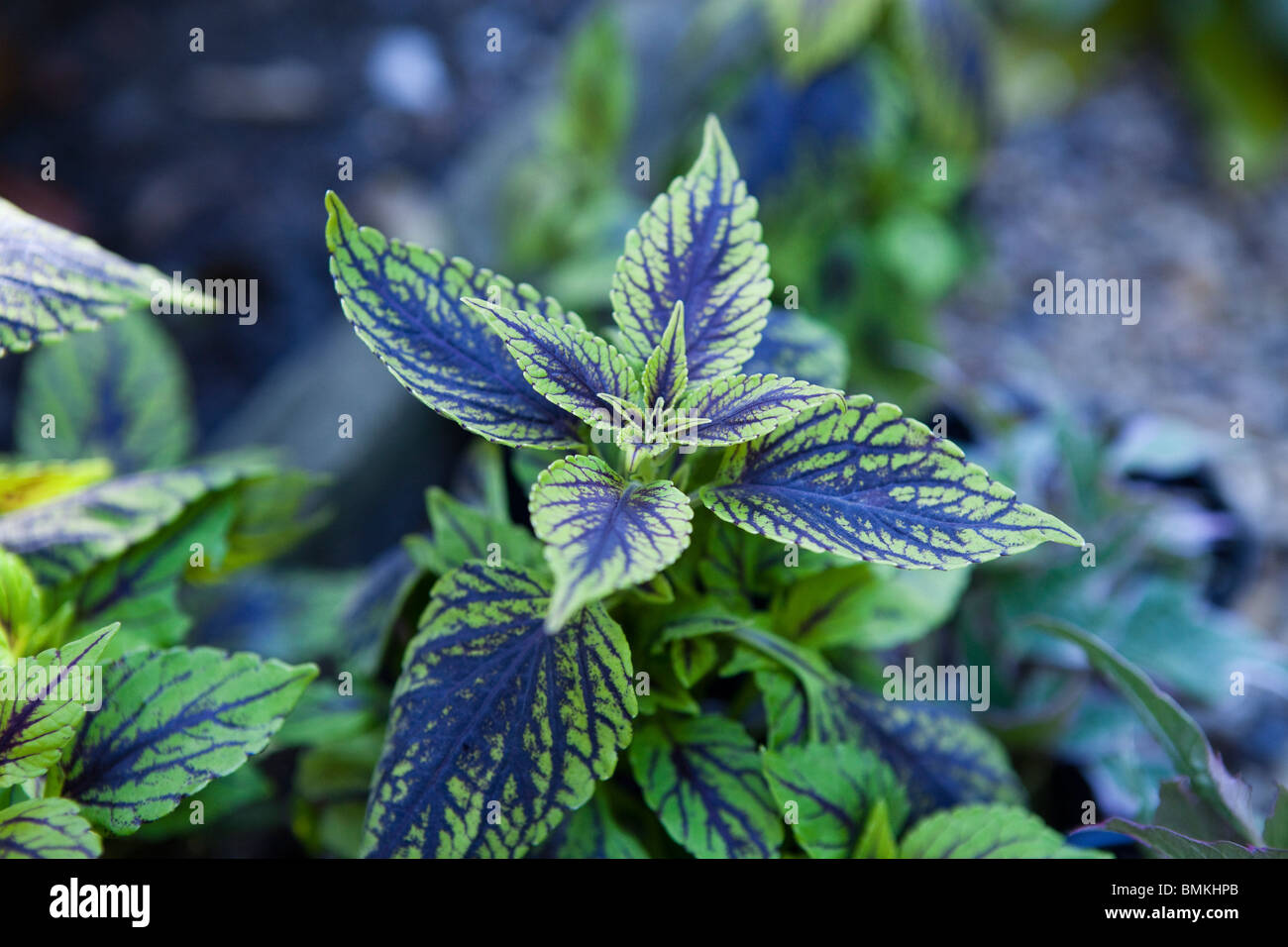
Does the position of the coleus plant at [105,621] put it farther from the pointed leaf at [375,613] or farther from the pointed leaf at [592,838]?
the pointed leaf at [592,838]

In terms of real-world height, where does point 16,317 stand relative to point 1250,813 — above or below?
above

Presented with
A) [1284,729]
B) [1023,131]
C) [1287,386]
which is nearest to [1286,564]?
[1284,729]

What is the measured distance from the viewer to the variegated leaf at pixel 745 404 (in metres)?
0.57

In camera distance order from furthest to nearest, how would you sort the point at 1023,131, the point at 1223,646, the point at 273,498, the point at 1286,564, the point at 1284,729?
the point at 1023,131 → the point at 1286,564 → the point at 1284,729 → the point at 1223,646 → the point at 273,498

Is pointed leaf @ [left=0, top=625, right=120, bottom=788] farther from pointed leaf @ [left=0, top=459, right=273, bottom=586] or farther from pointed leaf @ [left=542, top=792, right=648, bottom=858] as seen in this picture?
pointed leaf @ [left=542, top=792, right=648, bottom=858]

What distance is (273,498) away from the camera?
88cm

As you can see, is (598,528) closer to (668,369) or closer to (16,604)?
(668,369)

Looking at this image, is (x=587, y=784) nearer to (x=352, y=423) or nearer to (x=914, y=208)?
(x=352, y=423)

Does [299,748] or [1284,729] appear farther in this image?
[1284,729]

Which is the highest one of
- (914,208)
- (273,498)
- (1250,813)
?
(914,208)

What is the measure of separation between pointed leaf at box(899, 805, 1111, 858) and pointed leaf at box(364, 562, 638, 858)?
0.81 feet

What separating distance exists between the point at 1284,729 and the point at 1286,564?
1.01 feet

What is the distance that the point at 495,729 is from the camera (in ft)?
1.94

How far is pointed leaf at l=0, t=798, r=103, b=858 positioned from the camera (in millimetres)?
541
